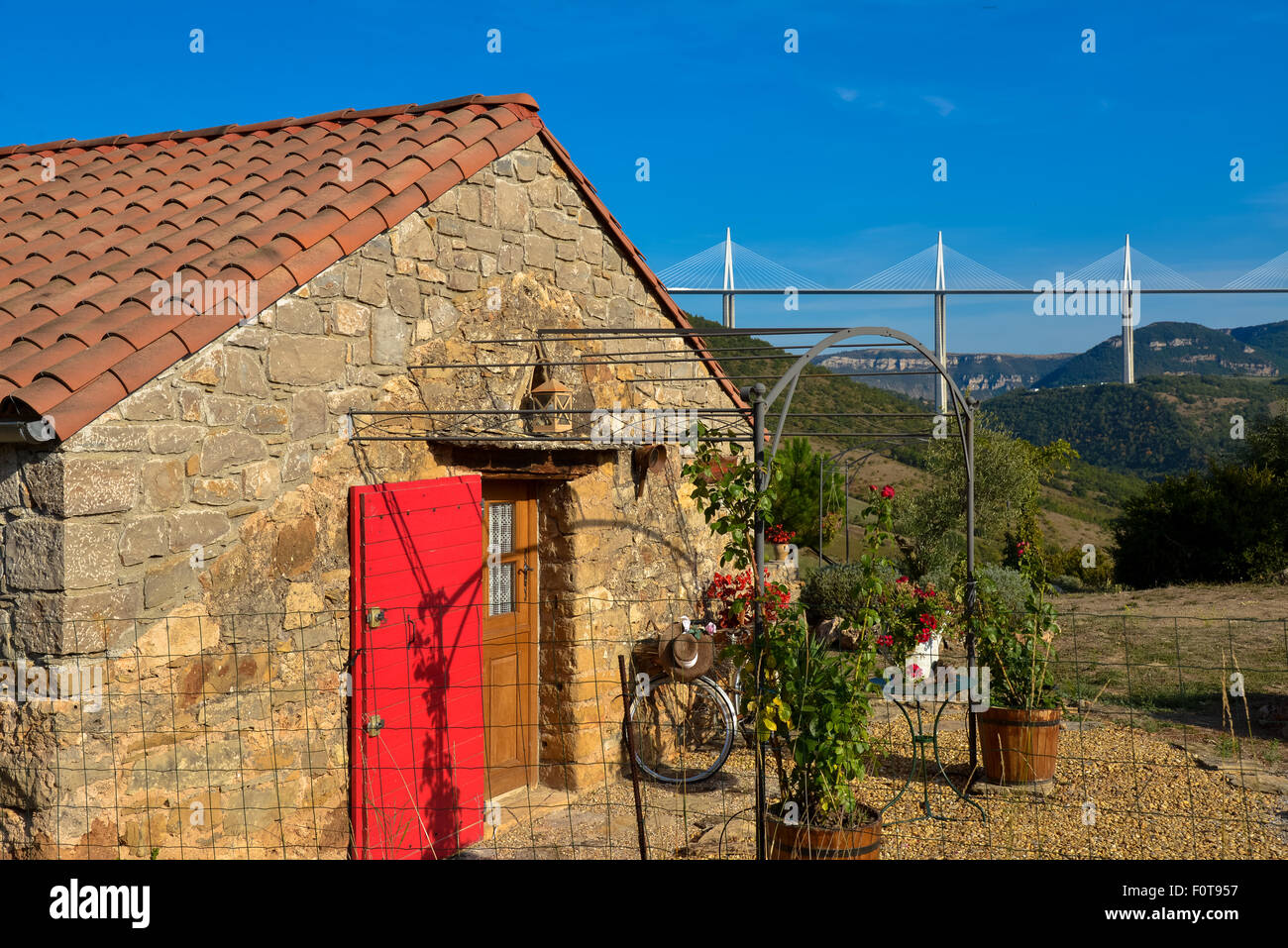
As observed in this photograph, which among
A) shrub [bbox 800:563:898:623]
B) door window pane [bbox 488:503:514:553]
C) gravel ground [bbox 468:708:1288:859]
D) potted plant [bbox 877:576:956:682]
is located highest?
door window pane [bbox 488:503:514:553]

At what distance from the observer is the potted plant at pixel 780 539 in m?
7.15

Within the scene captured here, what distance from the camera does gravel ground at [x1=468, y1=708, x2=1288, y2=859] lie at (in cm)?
515

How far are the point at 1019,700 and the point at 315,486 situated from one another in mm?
4445

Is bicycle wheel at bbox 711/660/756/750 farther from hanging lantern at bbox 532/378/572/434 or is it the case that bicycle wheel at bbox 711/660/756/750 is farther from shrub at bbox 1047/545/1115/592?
shrub at bbox 1047/545/1115/592

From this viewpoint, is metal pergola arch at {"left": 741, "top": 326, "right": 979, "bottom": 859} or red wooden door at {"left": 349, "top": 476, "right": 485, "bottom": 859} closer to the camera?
metal pergola arch at {"left": 741, "top": 326, "right": 979, "bottom": 859}

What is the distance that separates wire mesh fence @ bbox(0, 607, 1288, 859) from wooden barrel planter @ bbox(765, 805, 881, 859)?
614 mm

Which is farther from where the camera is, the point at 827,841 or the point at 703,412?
the point at 703,412

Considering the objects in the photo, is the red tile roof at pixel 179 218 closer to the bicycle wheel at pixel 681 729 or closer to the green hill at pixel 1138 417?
the bicycle wheel at pixel 681 729

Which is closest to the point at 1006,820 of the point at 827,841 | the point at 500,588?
the point at 827,841

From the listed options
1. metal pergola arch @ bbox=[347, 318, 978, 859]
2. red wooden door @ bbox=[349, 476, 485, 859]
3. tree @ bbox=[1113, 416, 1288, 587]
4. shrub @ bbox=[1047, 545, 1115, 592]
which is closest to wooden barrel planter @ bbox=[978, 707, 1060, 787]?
metal pergola arch @ bbox=[347, 318, 978, 859]

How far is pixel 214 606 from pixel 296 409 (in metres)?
0.93

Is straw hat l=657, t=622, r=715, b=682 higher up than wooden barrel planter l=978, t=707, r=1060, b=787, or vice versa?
straw hat l=657, t=622, r=715, b=682

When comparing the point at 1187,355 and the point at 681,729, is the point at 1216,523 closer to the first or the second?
the point at 681,729

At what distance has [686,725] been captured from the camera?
23.1ft
